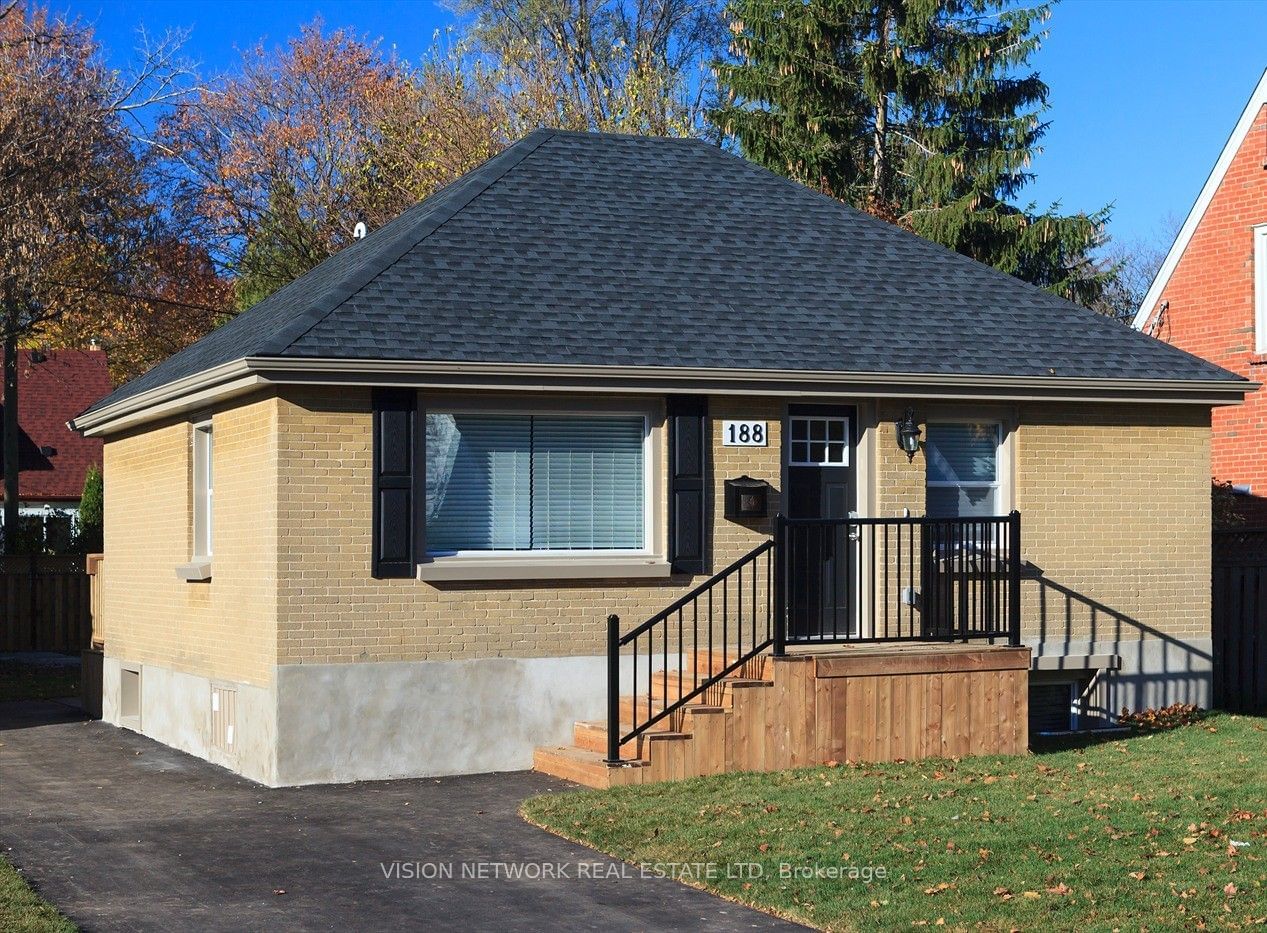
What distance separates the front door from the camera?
15695mm

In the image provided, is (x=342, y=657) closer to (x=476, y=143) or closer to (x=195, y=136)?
(x=476, y=143)

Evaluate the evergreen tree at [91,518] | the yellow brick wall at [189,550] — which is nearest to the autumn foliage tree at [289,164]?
the evergreen tree at [91,518]

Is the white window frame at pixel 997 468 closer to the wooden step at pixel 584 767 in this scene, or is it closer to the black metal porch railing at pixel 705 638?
the black metal porch railing at pixel 705 638

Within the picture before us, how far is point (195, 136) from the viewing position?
129ft

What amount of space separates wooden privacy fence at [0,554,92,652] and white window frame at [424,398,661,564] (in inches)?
573

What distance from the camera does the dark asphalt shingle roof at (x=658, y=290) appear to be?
14.7 meters

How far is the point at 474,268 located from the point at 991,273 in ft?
19.0

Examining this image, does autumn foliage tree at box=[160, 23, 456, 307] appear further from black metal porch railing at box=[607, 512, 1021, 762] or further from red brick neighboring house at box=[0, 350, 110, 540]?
black metal porch railing at box=[607, 512, 1021, 762]

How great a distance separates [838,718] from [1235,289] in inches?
458

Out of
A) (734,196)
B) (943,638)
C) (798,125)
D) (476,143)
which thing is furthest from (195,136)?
(943,638)

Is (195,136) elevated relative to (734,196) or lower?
elevated

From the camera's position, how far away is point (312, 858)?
10.7 meters

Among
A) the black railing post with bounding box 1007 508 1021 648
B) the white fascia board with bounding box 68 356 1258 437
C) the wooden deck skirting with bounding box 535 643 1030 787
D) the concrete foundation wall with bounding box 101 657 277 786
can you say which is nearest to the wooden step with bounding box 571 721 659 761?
the wooden deck skirting with bounding box 535 643 1030 787

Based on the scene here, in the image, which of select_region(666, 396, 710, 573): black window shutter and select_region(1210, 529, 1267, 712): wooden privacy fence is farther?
select_region(1210, 529, 1267, 712): wooden privacy fence
